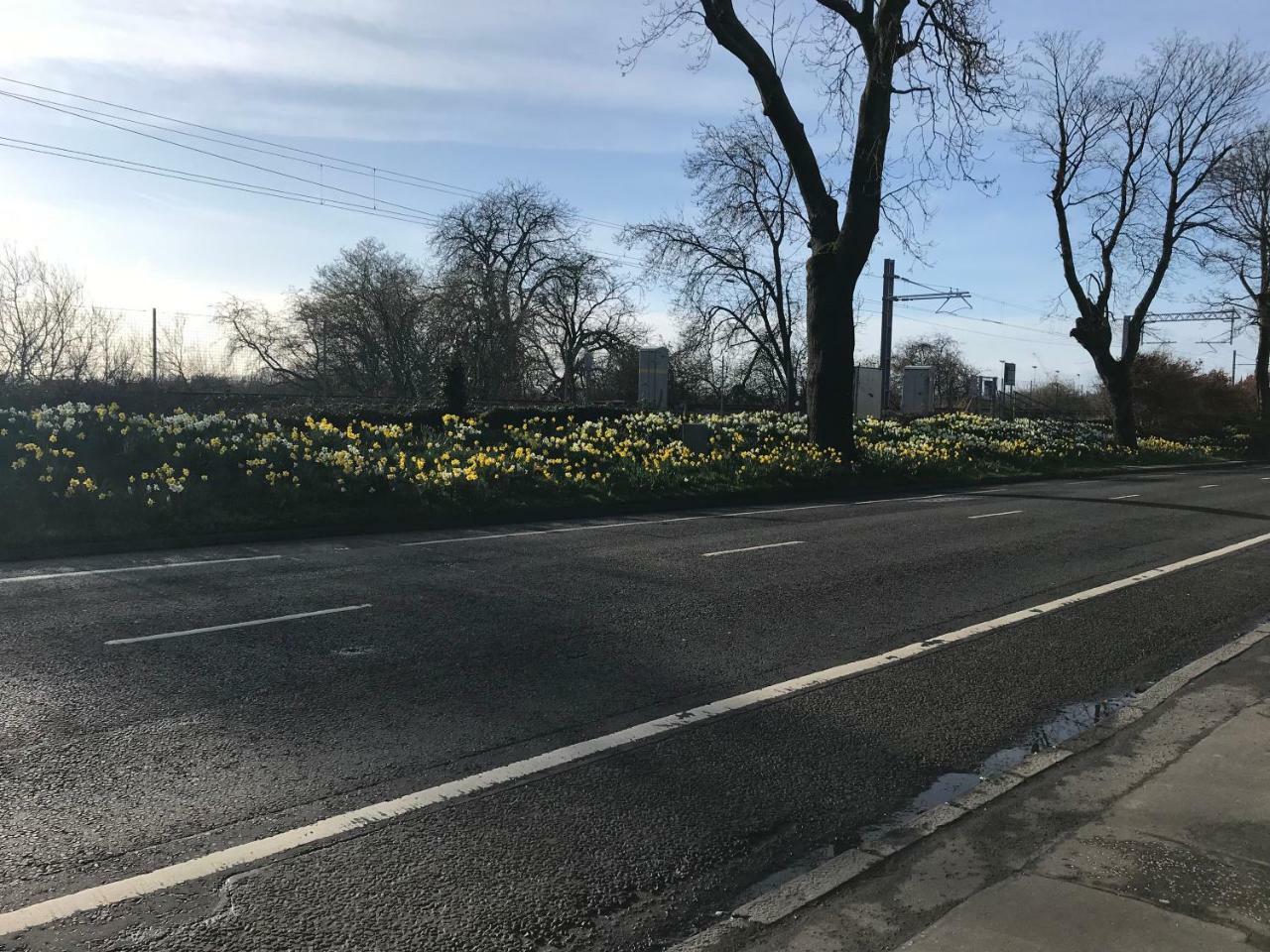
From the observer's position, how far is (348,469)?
1457 centimetres

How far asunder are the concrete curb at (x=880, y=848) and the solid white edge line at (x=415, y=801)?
55.5 inches

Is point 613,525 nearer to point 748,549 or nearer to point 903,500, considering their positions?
point 748,549

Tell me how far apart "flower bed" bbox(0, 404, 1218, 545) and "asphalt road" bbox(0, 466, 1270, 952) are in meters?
1.72

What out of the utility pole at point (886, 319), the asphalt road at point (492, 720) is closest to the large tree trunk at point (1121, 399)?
the utility pole at point (886, 319)

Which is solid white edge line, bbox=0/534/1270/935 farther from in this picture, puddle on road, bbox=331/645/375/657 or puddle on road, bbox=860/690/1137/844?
puddle on road, bbox=331/645/375/657

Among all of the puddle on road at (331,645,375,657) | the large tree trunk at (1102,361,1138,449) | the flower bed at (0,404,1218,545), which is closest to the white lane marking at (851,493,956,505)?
the flower bed at (0,404,1218,545)

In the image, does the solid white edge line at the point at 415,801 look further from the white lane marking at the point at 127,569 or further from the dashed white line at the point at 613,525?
the dashed white line at the point at 613,525

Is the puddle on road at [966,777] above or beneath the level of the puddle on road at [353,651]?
beneath

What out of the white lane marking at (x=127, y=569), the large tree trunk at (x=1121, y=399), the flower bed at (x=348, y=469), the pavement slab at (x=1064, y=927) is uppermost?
the large tree trunk at (x=1121, y=399)

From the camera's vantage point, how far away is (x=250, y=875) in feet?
11.4

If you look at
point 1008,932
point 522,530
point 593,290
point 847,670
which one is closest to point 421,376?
point 593,290

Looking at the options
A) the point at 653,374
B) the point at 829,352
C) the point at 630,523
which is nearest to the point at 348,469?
the point at 630,523

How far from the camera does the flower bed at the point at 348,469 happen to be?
11.9 m

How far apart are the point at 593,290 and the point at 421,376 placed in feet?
47.5
